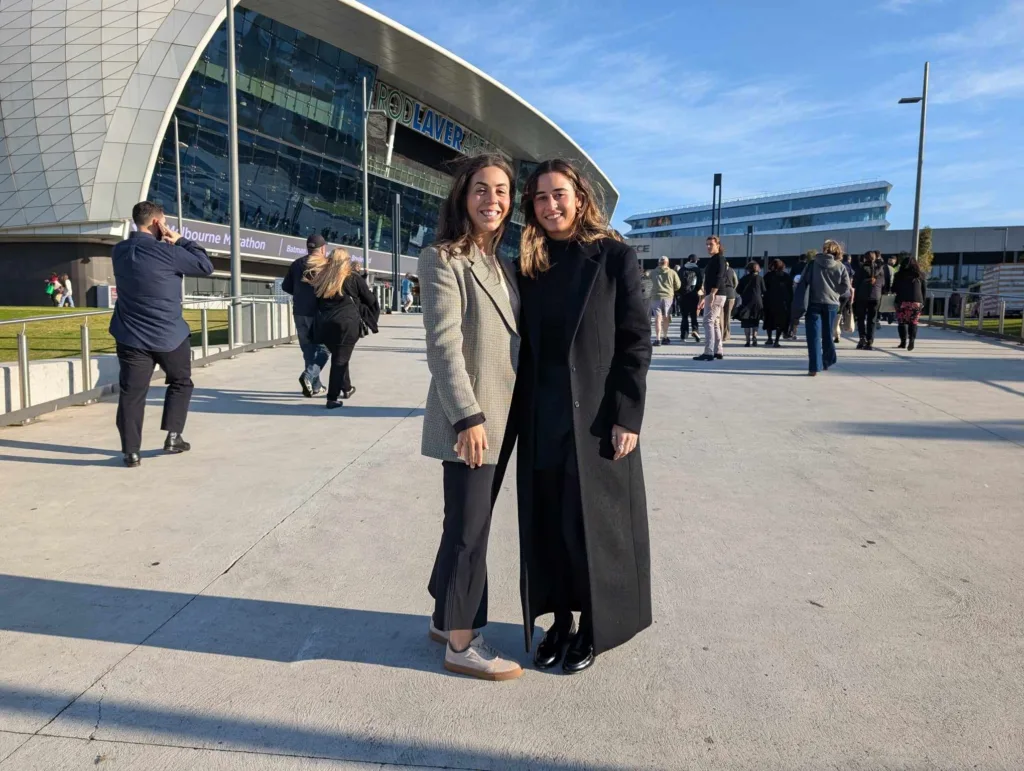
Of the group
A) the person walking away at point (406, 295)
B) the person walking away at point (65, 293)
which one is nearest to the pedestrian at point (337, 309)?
the person walking away at point (406, 295)

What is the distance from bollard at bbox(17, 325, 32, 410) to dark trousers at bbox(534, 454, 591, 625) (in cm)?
602

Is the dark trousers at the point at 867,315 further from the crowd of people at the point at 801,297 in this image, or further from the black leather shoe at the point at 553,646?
the black leather shoe at the point at 553,646

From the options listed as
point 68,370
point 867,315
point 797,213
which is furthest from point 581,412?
point 797,213

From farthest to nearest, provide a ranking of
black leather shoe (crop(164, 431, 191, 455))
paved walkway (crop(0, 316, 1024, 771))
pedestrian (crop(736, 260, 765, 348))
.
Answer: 1. pedestrian (crop(736, 260, 765, 348))
2. black leather shoe (crop(164, 431, 191, 455))
3. paved walkway (crop(0, 316, 1024, 771))

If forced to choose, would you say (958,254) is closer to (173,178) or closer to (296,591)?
(173,178)

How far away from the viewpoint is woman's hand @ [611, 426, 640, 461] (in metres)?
2.58

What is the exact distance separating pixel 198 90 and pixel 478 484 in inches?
1459

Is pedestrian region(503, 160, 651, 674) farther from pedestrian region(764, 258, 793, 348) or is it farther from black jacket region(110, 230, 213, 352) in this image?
pedestrian region(764, 258, 793, 348)

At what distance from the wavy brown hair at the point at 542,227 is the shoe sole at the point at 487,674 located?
4.37ft

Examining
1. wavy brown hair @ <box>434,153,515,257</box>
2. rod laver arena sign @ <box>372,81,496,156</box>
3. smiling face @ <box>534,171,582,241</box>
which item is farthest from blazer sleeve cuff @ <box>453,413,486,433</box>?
rod laver arena sign @ <box>372,81,496,156</box>

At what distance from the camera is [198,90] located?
34.4 m

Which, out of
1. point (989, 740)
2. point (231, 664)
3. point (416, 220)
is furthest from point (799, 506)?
point (416, 220)

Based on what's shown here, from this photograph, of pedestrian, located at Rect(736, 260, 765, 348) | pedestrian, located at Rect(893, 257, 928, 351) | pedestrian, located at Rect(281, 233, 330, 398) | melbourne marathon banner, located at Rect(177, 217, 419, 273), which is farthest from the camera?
melbourne marathon banner, located at Rect(177, 217, 419, 273)

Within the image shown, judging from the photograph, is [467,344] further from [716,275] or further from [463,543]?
[716,275]
